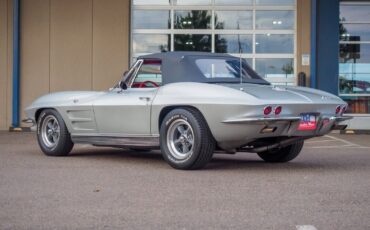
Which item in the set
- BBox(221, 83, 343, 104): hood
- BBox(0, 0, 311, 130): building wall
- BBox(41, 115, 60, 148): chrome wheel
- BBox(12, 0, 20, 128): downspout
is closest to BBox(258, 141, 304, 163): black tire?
BBox(221, 83, 343, 104): hood

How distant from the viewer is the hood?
7422 mm

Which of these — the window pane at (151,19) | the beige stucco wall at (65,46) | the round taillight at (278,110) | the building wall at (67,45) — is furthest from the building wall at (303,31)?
the round taillight at (278,110)

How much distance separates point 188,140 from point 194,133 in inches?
10.2

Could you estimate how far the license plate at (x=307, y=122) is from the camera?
746 cm

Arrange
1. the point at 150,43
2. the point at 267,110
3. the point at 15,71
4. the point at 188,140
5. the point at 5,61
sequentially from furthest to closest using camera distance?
the point at 150,43
the point at 5,61
the point at 15,71
the point at 188,140
the point at 267,110

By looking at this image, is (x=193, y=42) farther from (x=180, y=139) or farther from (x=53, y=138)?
(x=180, y=139)

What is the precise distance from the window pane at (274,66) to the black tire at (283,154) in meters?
8.46

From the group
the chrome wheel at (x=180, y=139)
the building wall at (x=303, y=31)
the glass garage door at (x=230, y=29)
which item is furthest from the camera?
the glass garage door at (x=230, y=29)

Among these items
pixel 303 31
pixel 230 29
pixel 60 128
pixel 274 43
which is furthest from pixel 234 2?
pixel 60 128

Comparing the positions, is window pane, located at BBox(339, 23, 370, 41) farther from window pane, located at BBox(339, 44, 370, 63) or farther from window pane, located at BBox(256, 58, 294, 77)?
window pane, located at BBox(256, 58, 294, 77)

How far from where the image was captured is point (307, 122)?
7.50 metres

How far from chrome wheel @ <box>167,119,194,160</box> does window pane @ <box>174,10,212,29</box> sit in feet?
31.3

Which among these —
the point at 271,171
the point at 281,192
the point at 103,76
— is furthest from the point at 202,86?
the point at 103,76

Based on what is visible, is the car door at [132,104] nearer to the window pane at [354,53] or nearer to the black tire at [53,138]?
the black tire at [53,138]
